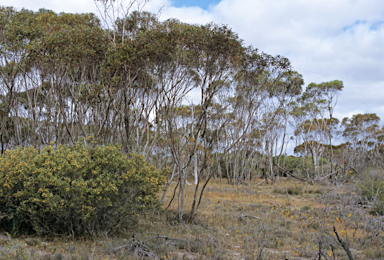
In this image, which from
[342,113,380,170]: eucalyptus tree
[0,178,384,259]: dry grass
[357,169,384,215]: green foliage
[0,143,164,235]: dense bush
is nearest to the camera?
[0,178,384,259]: dry grass

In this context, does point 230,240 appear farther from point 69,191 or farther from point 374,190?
point 374,190

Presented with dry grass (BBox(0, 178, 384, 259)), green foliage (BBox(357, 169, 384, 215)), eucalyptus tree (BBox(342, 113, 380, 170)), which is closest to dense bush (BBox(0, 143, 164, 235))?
dry grass (BBox(0, 178, 384, 259))

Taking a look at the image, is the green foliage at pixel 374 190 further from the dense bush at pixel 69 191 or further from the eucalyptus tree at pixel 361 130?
the eucalyptus tree at pixel 361 130

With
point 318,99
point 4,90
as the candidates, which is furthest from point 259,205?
point 318,99

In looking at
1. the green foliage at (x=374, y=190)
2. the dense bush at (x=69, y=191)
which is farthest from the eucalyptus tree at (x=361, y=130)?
the dense bush at (x=69, y=191)

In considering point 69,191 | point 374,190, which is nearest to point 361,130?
point 374,190

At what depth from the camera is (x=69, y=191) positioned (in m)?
5.73

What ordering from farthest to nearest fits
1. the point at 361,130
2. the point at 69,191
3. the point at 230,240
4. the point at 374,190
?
the point at 361,130, the point at 374,190, the point at 230,240, the point at 69,191

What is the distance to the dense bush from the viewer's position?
5.73m

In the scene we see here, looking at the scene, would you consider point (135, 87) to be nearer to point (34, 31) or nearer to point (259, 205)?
point (34, 31)

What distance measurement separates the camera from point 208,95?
882 cm

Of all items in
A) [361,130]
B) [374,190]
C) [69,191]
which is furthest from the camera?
[361,130]

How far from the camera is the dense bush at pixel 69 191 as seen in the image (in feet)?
18.8

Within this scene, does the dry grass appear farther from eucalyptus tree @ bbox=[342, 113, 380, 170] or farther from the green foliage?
eucalyptus tree @ bbox=[342, 113, 380, 170]
